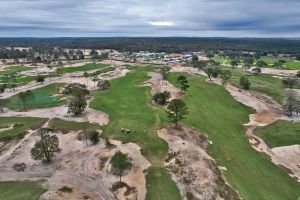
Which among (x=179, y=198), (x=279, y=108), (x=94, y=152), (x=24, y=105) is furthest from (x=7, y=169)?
(x=279, y=108)

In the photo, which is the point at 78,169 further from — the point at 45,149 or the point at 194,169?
the point at 194,169

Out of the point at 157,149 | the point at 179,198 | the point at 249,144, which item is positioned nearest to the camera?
the point at 179,198

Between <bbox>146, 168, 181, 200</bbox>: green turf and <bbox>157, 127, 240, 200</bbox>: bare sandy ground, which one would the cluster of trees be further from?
<bbox>146, 168, 181, 200</bbox>: green turf

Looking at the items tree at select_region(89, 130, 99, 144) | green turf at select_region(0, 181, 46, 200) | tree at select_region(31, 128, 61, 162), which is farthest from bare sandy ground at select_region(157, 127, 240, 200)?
tree at select_region(31, 128, 61, 162)

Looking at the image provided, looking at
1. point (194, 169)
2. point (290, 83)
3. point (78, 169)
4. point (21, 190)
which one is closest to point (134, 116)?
point (78, 169)

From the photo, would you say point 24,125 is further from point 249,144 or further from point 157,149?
point 249,144

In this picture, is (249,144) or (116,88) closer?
(249,144)
